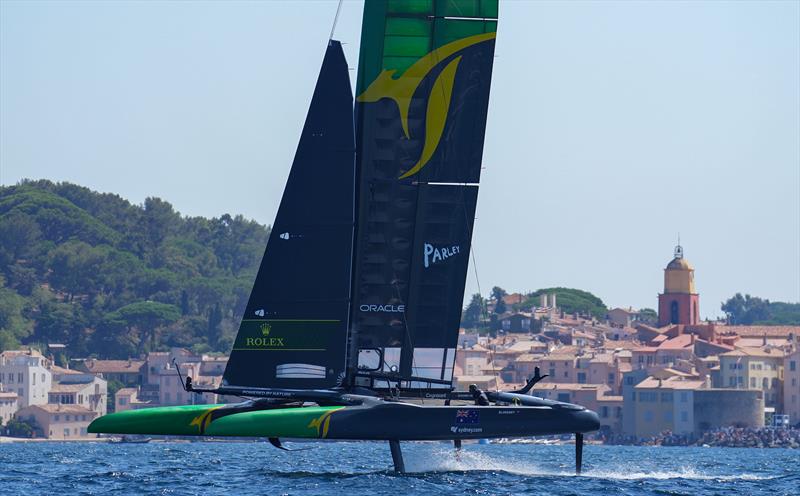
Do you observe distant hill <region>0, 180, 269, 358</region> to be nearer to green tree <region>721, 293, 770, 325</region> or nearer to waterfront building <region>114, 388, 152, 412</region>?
waterfront building <region>114, 388, 152, 412</region>

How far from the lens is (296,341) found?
27.1 meters

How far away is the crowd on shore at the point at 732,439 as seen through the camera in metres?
85.8

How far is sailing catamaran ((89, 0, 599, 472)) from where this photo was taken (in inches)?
1062

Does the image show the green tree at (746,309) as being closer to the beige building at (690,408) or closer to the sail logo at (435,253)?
the beige building at (690,408)

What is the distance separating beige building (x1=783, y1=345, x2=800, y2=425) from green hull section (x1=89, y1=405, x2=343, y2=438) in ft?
238

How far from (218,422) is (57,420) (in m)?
68.9

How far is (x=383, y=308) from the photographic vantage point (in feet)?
90.4

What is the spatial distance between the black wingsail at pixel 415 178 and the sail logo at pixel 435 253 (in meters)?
0.01

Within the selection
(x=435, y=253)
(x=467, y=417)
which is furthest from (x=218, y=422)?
(x=435, y=253)

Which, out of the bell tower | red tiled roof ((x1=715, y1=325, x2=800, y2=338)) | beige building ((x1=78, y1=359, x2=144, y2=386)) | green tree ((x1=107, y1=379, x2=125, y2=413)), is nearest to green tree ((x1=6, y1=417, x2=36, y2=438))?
green tree ((x1=107, y1=379, x2=125, y2=413))

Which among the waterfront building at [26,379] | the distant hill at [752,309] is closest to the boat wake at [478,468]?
the waterfront building at [26,379]

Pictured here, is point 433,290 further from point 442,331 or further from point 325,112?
point 325,112

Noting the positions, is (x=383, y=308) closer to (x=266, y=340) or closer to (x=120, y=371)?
(x=266, y=340)

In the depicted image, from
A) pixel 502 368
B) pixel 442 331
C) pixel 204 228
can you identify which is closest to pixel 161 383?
pixel 502 368
